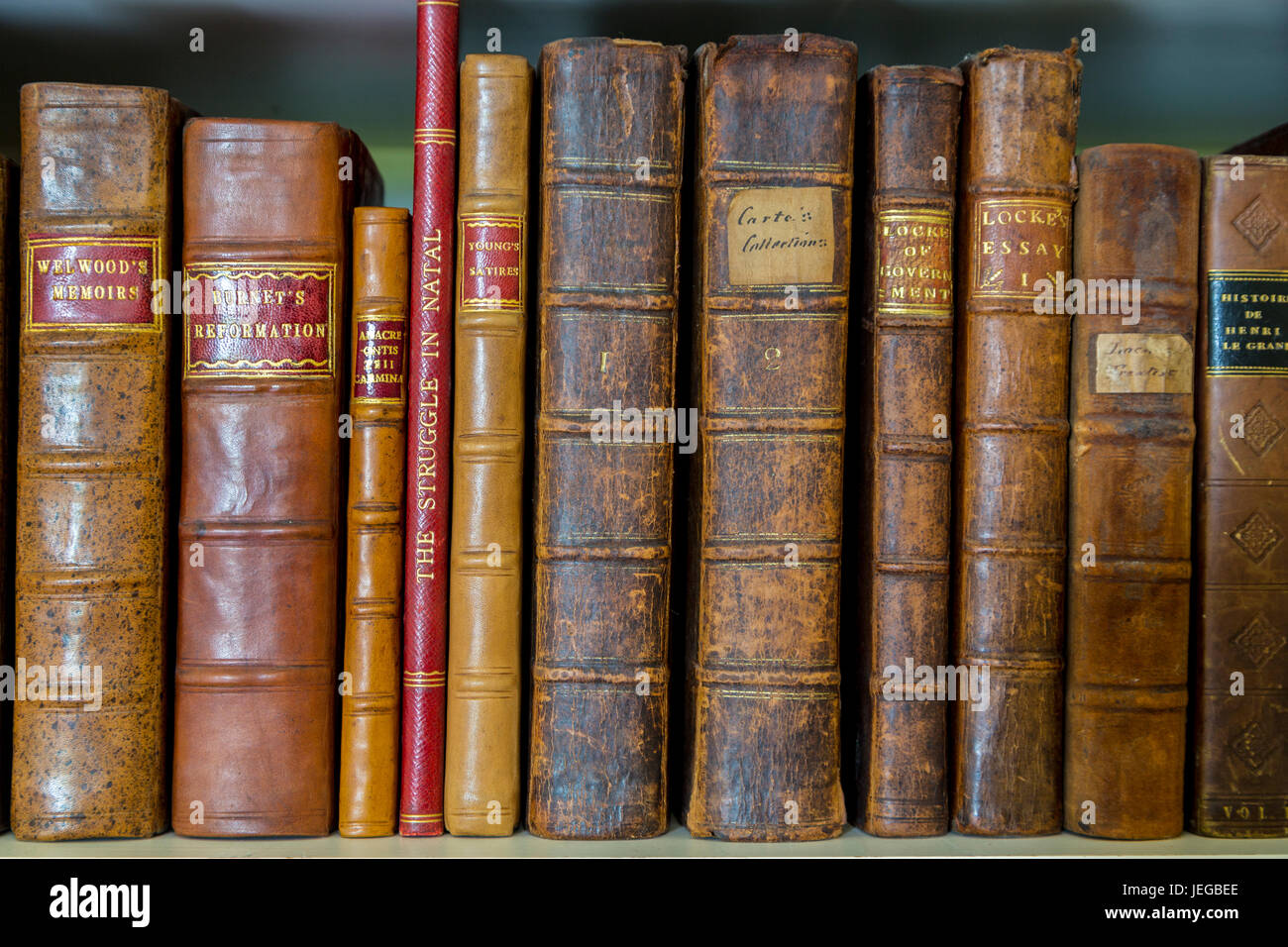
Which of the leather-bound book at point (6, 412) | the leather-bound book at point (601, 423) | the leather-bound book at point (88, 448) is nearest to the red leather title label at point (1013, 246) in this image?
the leather-bound book at point (601, 423)

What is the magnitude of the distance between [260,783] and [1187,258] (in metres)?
0.88

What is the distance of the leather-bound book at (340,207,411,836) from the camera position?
86 centimetres

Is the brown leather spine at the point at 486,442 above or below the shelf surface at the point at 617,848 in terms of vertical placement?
above

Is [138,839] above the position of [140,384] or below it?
below

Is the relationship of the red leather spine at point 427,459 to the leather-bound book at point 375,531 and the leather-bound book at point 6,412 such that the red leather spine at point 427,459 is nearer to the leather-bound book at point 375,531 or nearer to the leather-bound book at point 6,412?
the leather-bound book at point 375,531

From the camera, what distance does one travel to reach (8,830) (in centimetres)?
87

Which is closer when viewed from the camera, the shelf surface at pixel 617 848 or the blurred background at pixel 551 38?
the shelf surface at pixel 617 848

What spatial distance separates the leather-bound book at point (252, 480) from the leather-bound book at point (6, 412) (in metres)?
0.15

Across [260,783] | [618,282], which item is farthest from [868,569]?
[260,783]

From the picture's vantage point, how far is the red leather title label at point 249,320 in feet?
2.80

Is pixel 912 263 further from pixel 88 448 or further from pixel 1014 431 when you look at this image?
pixel 88 448

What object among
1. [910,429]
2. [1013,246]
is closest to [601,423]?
[910,429]

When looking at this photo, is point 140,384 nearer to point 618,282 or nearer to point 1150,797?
point 618,282

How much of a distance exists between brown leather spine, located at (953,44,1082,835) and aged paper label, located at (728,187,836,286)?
0.42ft
